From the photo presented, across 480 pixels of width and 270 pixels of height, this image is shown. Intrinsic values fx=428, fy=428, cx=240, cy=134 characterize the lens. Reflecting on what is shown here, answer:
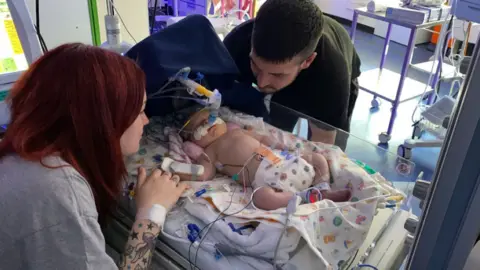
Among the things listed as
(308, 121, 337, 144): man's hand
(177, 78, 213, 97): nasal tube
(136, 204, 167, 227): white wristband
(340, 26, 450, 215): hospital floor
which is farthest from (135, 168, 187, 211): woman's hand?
(340, 26, 450, 215): hospital floor

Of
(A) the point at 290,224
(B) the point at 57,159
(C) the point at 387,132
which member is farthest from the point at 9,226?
(C) the point at 387,132

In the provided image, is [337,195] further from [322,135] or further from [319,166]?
[322,135]

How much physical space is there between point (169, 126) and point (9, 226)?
2.53 feet

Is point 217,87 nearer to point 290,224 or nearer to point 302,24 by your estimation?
point 302,24

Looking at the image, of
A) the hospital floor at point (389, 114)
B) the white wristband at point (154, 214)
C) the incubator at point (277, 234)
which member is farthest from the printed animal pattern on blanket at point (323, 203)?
the hospital floor at point (389, 114)

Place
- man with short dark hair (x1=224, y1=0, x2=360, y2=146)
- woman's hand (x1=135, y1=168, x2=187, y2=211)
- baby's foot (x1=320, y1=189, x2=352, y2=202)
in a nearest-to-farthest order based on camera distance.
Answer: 1. woman's hand (x1=135, y1=168, x2=187, y2=211)
2. baby's foot (x1=320, y1=189, x2=352, y2=202)
3. man with short dark hair (x1=224, y1=0, x2=360, y2=146)

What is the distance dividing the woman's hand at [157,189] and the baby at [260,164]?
0.35 feet

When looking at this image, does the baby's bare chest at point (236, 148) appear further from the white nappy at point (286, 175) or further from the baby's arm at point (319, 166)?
the baby's arm at point (319, 166)

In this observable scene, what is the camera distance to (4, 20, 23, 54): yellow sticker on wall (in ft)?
4.40

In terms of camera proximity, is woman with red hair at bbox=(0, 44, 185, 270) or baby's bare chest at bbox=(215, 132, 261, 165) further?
baby's bare chest at bbox=(215, 132, 261, 165)

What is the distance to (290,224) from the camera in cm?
103

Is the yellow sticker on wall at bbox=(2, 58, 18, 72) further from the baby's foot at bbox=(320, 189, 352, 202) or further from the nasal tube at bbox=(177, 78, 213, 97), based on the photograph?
the baby's foot at bbox=(320, 189, 352, 202)

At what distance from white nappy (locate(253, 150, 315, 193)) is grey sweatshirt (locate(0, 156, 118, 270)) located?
0.59 meters

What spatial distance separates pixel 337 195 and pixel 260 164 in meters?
0.26
